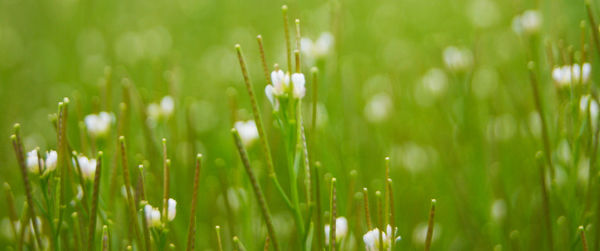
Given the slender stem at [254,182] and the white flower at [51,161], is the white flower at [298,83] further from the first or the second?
the white flower at [51,161]

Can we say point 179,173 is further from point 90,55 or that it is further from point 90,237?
point 90,55

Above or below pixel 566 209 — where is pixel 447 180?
above

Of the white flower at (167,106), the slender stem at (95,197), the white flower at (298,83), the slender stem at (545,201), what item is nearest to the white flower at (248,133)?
the white flower at (167,106)

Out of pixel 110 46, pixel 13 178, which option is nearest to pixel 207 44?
pixel 110 46

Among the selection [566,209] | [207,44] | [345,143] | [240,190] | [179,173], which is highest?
[207,44]

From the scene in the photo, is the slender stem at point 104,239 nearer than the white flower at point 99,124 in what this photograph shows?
Yes

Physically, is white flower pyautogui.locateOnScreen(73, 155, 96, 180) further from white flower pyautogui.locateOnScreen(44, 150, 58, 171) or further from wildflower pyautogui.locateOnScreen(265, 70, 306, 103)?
wildflower pyautogui.locateOnScreen(265, 70, 306, 103)

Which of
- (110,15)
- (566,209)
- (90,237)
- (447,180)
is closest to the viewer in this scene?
(90,237)

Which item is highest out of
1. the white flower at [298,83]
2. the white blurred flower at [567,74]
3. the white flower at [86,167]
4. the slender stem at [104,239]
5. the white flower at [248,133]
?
the white blurred flower at [567,74]

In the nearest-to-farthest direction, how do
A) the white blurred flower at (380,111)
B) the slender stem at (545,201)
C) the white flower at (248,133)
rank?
the slender stem at (545,201) < the white flower at (248,133) < the white blurred flower at (380,111)
